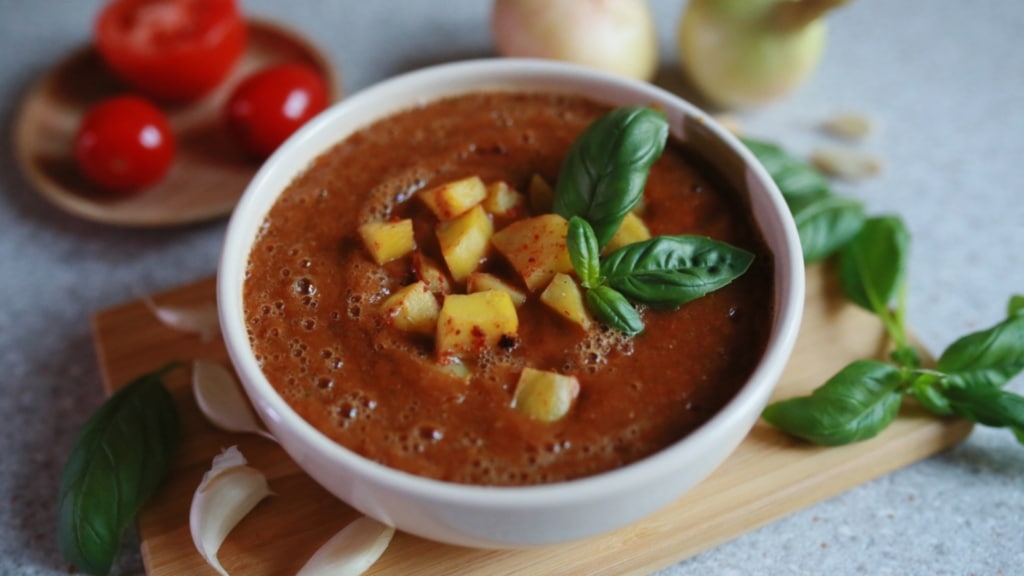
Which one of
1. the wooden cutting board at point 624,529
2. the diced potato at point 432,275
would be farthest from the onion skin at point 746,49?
the diced potato at point 432,275

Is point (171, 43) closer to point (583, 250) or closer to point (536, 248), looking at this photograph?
point (536, 248)

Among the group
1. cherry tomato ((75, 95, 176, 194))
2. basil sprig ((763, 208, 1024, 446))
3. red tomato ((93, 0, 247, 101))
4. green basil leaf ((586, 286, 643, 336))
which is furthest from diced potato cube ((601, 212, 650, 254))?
red tomato ((93, 0, 247, 101))

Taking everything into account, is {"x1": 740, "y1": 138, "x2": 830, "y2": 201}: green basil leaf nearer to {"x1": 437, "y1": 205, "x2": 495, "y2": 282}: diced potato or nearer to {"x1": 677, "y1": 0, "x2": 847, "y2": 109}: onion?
{"x1": 677, "y1": 0, "x2": 847, "y2": 109}: onion

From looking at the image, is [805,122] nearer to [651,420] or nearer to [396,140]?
[396,140]

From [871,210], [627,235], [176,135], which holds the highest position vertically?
[627,235]

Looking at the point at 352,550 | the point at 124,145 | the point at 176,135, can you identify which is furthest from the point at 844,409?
the point at 176,135

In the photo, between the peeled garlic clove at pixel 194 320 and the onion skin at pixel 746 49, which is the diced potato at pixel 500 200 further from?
the onion skin at pixel 746 49
